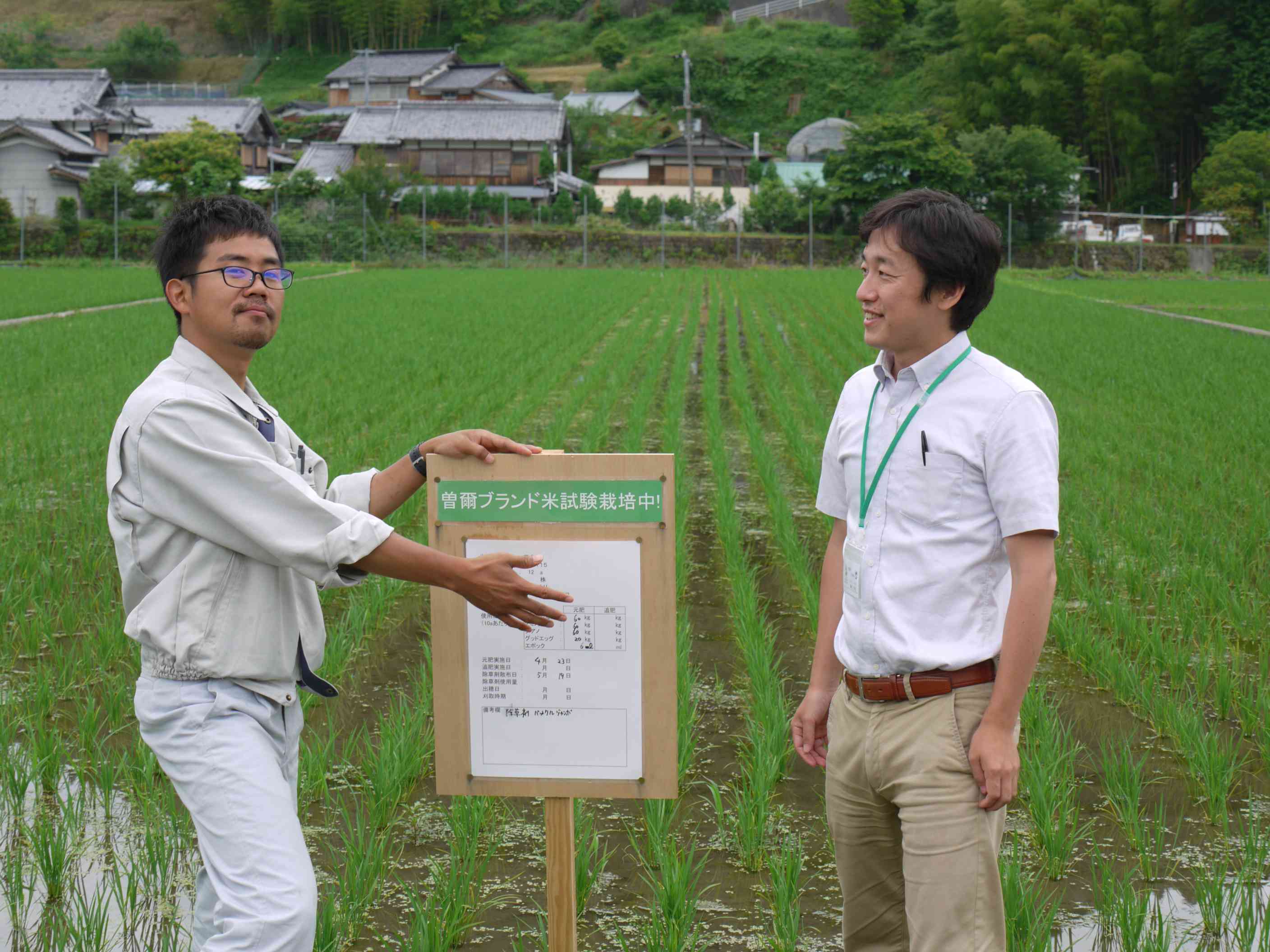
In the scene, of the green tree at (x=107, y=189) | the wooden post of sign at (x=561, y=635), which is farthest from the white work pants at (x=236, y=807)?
the green tree at (x=107, y=189)

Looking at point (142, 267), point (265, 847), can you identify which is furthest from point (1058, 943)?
point (142, 267)

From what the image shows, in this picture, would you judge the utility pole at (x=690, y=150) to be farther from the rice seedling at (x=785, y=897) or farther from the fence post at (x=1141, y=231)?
the rice seedling at (x=785, y=897)

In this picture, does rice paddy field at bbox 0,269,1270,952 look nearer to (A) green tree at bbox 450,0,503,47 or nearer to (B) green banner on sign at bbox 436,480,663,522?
(B) green banner on sign at bbox 436,480,663,522

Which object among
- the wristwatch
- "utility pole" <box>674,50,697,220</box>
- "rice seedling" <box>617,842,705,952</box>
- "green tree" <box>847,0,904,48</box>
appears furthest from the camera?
"green tree" <box>847,0,904,48</box>

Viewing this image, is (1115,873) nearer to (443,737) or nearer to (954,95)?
(443,737)

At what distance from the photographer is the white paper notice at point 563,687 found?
78.3 inches

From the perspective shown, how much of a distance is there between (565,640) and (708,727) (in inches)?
67.6

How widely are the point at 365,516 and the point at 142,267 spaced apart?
27778mm

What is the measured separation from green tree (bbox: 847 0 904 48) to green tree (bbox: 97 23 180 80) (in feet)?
109

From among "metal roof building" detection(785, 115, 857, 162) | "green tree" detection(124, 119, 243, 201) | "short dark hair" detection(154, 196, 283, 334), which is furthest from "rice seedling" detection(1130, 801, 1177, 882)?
"metal roof building" detection(785, 115, 857, 162)

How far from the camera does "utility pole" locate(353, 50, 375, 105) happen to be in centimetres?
4659

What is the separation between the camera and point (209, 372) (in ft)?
6.21

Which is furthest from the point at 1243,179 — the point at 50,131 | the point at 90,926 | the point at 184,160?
the point at 90,926

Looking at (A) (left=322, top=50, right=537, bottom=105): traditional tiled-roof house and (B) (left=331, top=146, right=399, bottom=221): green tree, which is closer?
(B) (left=331, top=146, right=399, bottom=221): green tree
